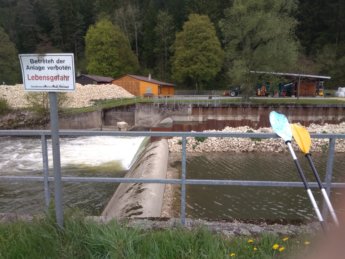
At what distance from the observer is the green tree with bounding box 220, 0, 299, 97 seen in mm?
35781

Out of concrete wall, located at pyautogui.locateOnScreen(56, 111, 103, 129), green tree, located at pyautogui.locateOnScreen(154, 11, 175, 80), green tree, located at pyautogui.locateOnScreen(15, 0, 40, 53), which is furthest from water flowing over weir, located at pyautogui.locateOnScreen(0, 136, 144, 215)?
green tree, located at pyautogui.locateOnScreen(154, 11, 175, 80)

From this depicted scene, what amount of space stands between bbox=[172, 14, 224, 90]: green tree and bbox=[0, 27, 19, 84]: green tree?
2661cm

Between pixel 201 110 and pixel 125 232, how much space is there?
94.7 feet

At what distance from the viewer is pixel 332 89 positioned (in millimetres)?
51281

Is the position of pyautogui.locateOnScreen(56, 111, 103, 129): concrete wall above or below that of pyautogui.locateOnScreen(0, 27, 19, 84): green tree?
below

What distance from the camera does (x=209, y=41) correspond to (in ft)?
172

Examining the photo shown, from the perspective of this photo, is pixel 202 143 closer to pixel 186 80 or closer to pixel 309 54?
pixel 186 80

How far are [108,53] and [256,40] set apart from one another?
3005 cm

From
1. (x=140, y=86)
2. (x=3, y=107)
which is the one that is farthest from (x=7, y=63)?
(x=3, y=107)

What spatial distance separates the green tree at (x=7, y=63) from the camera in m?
52.1

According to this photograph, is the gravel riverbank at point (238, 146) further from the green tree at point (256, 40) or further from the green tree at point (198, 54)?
the green tree at point (198, 54)

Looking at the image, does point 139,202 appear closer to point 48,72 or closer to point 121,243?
point 121,243

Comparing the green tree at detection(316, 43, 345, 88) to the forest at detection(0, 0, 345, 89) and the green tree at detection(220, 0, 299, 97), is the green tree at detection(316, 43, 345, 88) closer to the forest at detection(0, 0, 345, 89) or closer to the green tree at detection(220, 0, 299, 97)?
the forest at detection(0, 0, 345, 89)

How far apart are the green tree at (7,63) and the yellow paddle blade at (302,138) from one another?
183ft
